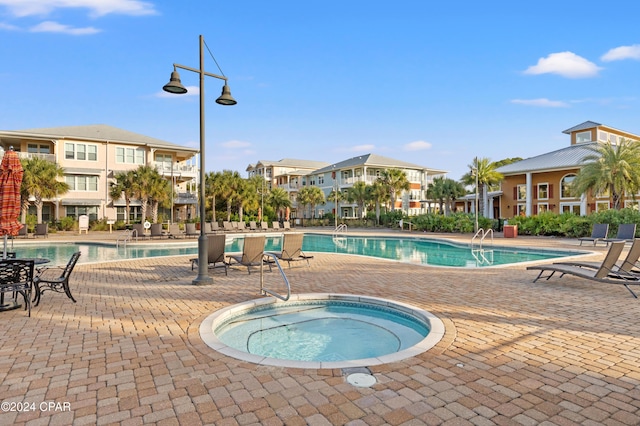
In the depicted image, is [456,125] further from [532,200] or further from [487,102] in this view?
[532,200]

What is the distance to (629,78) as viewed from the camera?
19641mm

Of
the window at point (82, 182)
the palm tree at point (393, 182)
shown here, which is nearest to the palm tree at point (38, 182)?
the window at point (82, 182)

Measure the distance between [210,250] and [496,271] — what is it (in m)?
7.59

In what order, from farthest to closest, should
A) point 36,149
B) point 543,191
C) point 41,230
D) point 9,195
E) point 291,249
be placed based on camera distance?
point 543,191, point 36,149, point 41,230, point 291,249, point 9,195

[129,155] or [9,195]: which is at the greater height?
[129,155]

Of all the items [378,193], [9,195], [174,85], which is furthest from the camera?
[378,193]

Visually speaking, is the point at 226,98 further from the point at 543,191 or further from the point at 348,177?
the point at 348,177

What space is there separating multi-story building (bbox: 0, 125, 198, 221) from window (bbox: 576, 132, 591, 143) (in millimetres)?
41061

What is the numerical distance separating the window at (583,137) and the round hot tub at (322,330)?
4450 centimetres

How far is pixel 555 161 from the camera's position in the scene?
121 feet

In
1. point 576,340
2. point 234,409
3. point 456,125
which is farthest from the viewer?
point 456,125

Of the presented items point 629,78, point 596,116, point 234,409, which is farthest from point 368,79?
point 596,116

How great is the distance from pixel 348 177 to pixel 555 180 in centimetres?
2589

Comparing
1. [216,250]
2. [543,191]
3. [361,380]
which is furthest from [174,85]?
[543,191]
